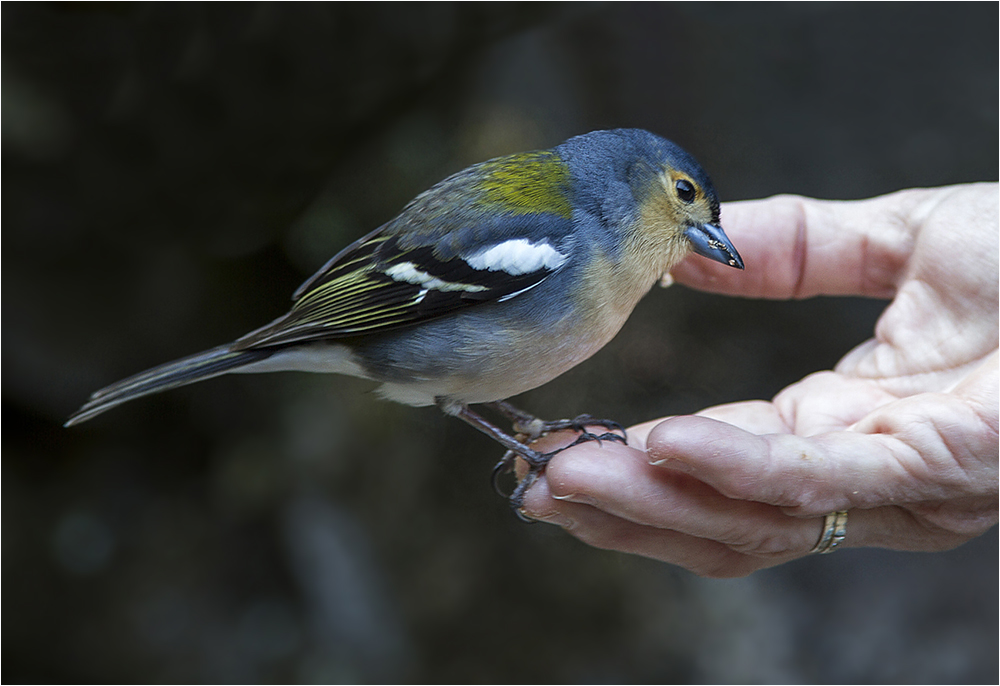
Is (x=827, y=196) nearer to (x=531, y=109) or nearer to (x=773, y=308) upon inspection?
(x=773, y=308)

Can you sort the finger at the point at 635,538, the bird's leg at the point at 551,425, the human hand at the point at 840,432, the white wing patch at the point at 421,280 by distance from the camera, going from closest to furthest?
the human hand at the point at 840,432
the finger at the point at 635,538
the white wing patch at the point at 421,280
the bird's leg at the point at 551,425

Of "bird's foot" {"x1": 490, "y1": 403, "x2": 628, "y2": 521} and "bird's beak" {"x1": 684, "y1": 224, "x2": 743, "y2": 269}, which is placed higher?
"bird's beak" {"x1": 684, "y1": 224, "x2": 743, "y2": 269}

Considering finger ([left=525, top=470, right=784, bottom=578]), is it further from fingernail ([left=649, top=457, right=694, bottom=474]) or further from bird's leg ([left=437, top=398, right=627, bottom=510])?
fingernail ([left=649, top=457, right=694, bottom=474])

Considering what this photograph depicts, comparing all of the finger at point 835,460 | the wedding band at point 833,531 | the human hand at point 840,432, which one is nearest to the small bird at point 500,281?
the human hand at point 840,432

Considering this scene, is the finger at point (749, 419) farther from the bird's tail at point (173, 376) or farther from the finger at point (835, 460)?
the bird's tail at point (173, 376)

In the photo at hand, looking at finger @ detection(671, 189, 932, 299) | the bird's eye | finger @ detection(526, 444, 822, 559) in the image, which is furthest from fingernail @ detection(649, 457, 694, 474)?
finger @ detection(671, 189, 932, 299)

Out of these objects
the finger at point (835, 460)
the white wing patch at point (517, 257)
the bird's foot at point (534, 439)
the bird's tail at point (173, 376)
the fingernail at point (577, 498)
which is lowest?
the finger at point (835, 460)

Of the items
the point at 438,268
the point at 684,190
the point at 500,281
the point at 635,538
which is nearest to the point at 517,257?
the point at 500,281
